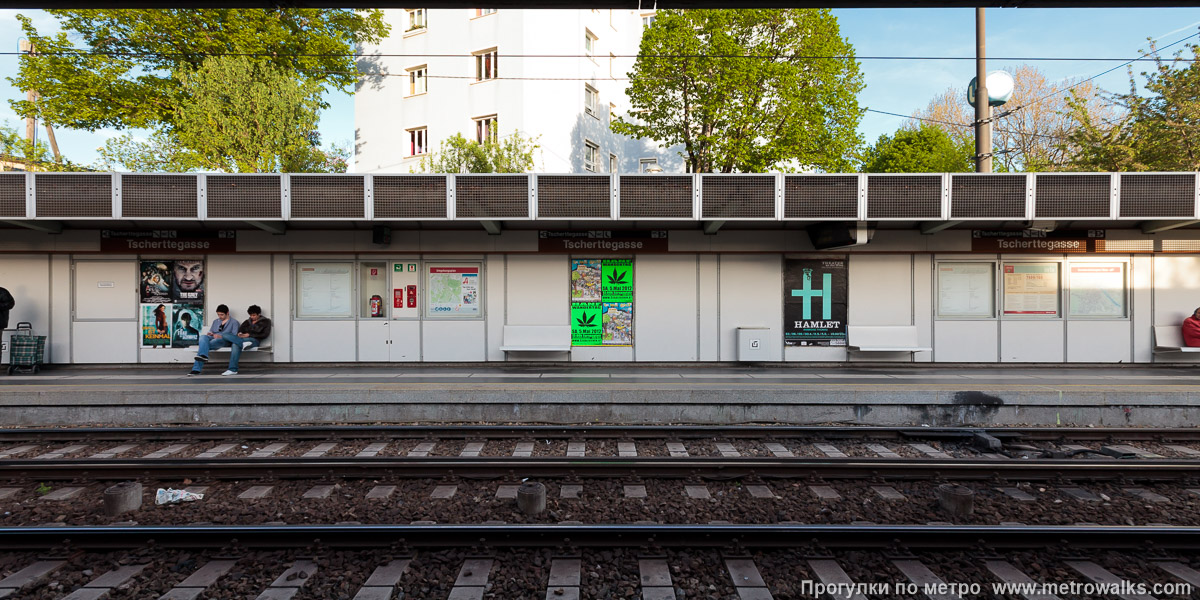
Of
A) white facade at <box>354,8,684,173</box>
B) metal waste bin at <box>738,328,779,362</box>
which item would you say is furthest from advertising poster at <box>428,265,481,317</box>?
white facade at <box>354,8,684,173</box>

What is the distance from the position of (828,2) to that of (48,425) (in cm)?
1136

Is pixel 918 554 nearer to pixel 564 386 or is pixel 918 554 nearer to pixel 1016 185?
pixel 564 386

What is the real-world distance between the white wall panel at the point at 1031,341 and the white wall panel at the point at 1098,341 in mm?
165

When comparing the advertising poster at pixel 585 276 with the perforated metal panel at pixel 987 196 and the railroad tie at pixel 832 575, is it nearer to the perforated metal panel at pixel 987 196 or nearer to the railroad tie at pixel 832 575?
the perforated metal panel at pixel 987 196

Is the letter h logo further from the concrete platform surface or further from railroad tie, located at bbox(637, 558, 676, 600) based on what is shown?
railroad tie, located at bbox(637, 558, 676, 600)

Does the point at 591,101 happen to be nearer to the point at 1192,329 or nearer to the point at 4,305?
the point at 4,305

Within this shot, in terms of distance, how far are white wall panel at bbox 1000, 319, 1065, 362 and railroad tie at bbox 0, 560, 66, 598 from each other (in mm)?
14184

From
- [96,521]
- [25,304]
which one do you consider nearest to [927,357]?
[96,521]

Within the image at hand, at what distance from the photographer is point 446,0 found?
11.8ft

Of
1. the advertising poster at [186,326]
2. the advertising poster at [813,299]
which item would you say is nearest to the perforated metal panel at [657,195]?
the advertising poster at [813,299]

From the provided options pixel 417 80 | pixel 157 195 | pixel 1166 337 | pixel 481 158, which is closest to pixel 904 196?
pixel 1166 337

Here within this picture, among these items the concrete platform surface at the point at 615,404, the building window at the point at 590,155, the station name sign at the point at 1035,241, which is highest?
the building window at the point at 590,155

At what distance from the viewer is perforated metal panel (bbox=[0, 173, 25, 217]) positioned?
9711mm

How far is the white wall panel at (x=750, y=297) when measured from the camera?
38.2 ft
